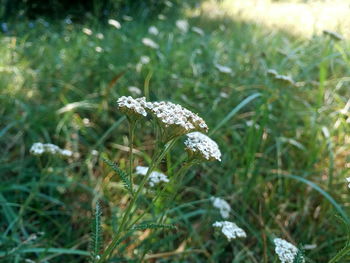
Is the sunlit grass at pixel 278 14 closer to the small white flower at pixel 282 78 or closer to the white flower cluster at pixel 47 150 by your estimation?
the small white flower at pixel 282 78

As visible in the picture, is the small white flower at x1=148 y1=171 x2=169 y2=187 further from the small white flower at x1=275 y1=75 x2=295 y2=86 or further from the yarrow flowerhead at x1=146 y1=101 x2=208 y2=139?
the small white flower at x1=275 y1=75 x2=295 y2=86

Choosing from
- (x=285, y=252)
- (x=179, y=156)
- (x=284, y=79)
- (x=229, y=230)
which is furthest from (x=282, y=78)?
(x=285, y=252)

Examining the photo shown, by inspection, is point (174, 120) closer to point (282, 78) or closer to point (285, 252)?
point (285, 252)

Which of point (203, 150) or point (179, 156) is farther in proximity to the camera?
point (179, 156)

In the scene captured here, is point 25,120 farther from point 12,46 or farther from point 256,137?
point 256,137

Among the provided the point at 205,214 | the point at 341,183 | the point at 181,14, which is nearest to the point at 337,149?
the point at 341,183

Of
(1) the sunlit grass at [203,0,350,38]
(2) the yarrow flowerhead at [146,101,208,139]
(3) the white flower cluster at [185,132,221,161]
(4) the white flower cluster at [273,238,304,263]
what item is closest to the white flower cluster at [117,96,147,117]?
(2) the yarrow flowerhead at [146,101,208,139]

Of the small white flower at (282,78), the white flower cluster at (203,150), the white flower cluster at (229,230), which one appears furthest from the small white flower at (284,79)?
the white flower cluster at (203,150)
